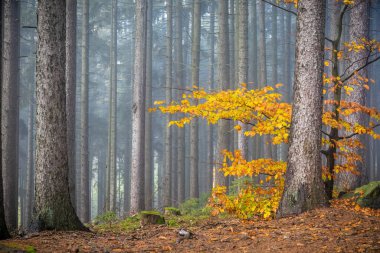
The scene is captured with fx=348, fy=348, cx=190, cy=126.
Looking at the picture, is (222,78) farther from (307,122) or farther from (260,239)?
(260,239)

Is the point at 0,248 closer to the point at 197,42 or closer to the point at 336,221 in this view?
the point at 336,221

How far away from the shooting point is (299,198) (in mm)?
7309

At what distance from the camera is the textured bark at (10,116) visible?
13.6m

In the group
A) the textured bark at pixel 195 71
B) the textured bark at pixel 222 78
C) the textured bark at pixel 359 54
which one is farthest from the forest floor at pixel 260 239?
the textured bark at pixel 195 71

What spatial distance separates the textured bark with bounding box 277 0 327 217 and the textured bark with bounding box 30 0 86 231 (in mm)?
4659

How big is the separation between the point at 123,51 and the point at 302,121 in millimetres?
30810

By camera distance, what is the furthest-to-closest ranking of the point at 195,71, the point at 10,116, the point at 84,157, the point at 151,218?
the point at 195,71 → the point at 84,157 → the point at 10,116 → the point at 151,218

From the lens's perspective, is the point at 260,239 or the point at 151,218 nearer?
the point at 260,239

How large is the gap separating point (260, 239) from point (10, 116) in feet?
39.0

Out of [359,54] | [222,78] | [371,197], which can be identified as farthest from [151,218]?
[359,54]

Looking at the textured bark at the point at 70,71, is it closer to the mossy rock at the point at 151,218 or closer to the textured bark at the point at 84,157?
the mossy rock at the point at 151,218

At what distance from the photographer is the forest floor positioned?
5047mm

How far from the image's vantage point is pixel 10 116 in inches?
545

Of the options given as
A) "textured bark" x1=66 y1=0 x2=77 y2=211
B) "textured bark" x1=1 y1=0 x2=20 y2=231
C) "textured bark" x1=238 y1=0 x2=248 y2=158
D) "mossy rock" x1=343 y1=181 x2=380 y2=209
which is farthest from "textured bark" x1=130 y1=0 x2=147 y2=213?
"mossy rock" x1=343 y1=181 x2=380 y2=209
